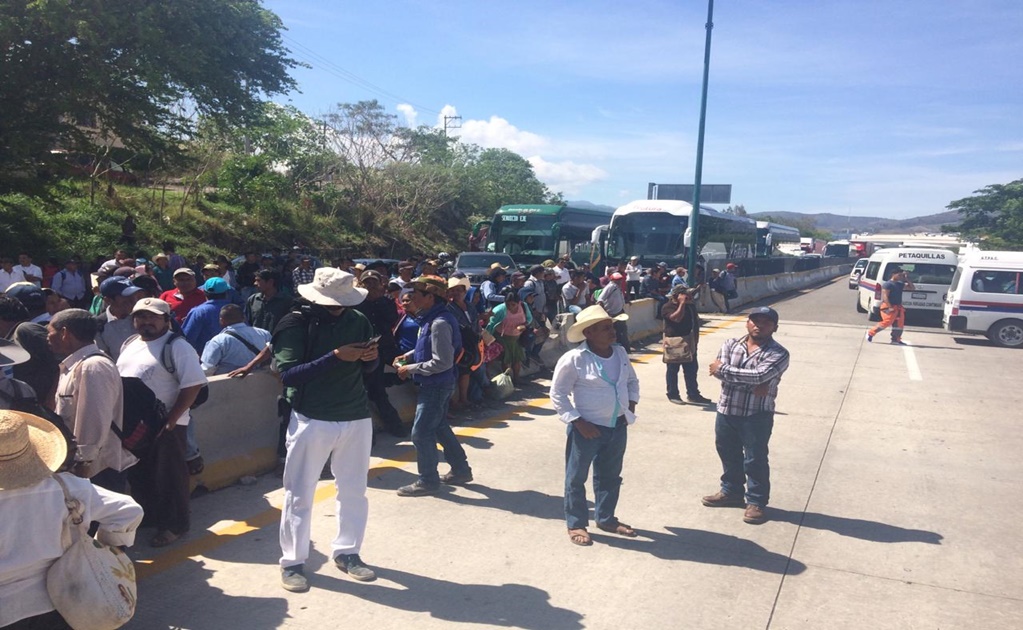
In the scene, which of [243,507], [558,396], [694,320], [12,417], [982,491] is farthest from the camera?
[694,320]

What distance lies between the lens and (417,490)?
6289 mm

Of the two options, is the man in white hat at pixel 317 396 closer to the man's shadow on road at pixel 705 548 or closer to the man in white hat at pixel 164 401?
the man in white hat at pixel 164 401

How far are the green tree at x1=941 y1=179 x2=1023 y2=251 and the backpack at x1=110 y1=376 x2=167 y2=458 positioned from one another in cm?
5763

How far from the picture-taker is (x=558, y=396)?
17.7ft

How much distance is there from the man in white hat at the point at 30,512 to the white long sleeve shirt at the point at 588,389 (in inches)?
118

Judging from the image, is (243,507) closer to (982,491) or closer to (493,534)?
(493,534)

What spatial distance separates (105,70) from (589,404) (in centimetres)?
1699

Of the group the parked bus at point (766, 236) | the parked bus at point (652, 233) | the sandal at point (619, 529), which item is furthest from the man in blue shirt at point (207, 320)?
the parked bus at point (766, 236)

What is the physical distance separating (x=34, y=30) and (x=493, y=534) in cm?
1698

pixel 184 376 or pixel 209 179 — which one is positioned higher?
pixel 209 179

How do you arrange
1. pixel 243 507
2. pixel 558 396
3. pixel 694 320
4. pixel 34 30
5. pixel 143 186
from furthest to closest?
pixel 143 186
pixel 34 30
pixel 694 320
pixel 243 507
pixel 558 396

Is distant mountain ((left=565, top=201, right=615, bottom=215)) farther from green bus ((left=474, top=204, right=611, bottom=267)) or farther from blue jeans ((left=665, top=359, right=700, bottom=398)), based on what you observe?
blue jeans ((left=665, top=359, right=700, bottom=398))

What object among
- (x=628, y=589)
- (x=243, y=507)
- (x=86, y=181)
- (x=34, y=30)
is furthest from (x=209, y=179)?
(x=628, y=589)

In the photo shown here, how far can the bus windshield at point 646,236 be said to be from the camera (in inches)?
1009
